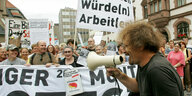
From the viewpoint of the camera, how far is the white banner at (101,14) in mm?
4566

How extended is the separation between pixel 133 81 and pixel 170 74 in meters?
0.60

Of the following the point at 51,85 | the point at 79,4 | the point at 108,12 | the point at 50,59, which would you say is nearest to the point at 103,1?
the point at 108,12

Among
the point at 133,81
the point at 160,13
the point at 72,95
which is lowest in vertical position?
the point at 72,95

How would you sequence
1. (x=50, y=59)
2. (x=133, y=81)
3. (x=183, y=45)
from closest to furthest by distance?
(x=133, y=81) → (x=50, y=59) → (x=183, y=45)

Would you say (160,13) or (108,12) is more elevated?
(160,13)

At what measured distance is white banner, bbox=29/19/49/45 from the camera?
638 cm

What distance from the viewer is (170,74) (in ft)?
3.73

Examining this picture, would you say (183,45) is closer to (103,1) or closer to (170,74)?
(103,1)

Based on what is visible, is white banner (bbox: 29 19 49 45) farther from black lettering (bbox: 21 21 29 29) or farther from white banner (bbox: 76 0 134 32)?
white banner (bbox: 76 0 134 32)

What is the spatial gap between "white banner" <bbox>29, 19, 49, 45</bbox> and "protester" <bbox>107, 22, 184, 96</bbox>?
546 centimetres

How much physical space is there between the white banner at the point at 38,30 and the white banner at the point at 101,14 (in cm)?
240

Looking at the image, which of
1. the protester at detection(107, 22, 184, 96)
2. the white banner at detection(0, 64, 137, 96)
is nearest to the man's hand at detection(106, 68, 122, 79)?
the protester at detection(107, 22, 184, 96)

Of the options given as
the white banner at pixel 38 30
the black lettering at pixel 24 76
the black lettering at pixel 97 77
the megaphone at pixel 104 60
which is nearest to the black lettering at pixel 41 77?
the black lettering at pixel 24 76

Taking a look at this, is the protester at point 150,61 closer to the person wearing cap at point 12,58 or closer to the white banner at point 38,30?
the person wearing cap at point 12,58
